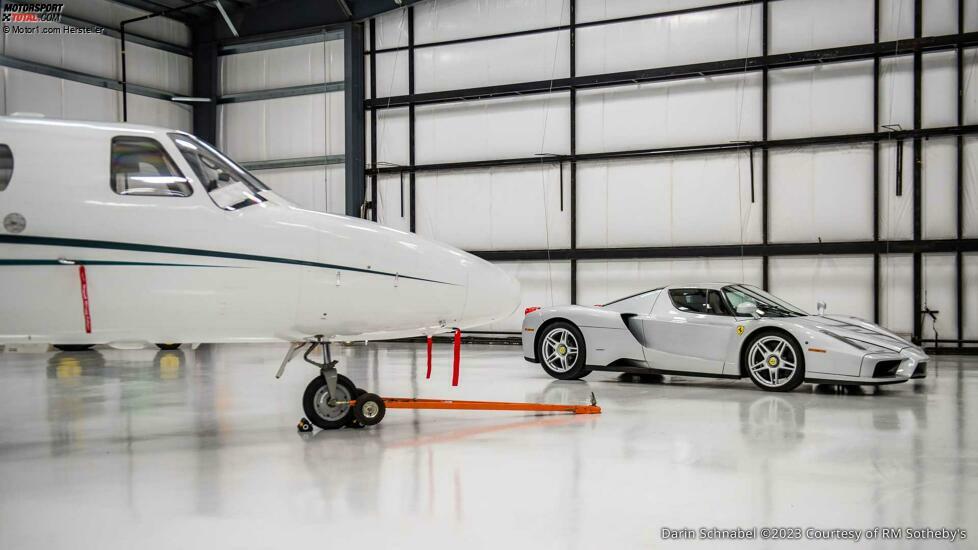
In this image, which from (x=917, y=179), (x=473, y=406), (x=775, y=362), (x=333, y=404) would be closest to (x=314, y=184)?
(x=917, y=179)

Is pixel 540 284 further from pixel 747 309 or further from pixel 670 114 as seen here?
pixel 747 309

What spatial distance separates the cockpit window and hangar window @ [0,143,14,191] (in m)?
0.99

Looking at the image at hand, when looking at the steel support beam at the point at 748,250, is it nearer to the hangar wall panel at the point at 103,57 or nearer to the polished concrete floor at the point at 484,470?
the polished concrete floor at the point at 484,470

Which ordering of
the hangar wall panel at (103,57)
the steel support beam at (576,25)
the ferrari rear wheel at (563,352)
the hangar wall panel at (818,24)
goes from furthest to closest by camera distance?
the hangar wall panel at (103,57), the steel support beam at (576,25), the hangar wall panel at (818,24), the ferrari rear wheel at (563,352)

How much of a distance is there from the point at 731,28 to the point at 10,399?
1477 cm

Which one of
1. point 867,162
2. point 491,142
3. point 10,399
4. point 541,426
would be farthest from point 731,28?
point 10,399

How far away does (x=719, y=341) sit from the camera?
31.9ft

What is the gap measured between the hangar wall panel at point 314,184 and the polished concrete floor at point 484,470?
1270 cm

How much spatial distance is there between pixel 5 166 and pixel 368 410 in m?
3.17

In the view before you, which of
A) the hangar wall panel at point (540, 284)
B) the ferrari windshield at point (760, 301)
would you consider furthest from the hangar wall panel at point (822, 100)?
the ferrari windshield at point (760, 301)

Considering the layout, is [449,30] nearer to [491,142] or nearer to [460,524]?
[491,142]

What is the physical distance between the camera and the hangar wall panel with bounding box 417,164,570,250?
19.3 metres

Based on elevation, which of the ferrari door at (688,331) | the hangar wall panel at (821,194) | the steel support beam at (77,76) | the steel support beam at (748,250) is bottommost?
the ferrari door at (688,331)

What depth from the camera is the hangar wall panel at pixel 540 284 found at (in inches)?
757
